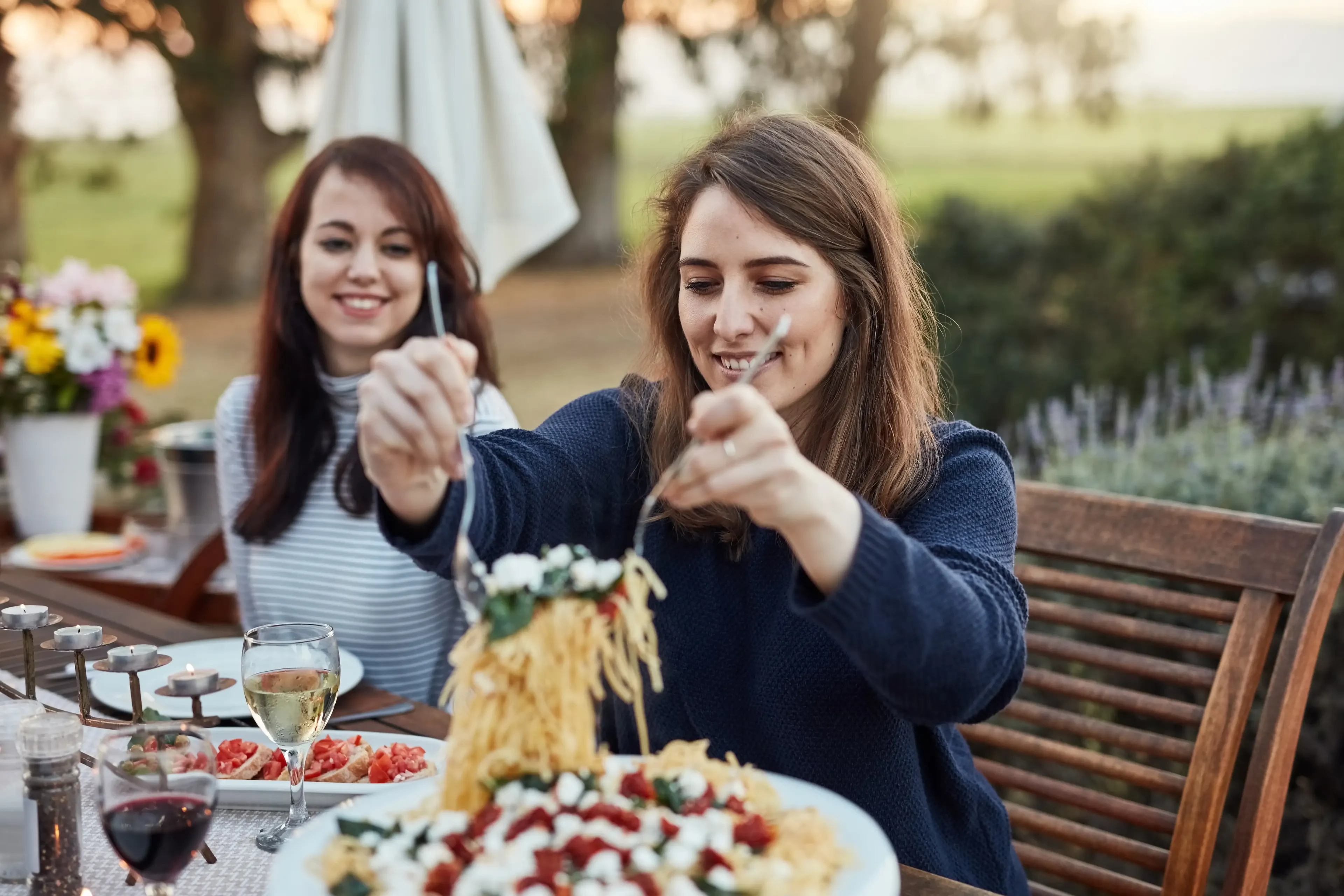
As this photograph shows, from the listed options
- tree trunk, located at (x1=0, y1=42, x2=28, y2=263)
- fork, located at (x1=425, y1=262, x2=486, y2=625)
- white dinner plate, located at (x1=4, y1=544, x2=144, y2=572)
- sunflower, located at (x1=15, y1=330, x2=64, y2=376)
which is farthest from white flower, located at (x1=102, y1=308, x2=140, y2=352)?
tree trunk, located at (x1=0, y1=42, x2=28, y2=263)

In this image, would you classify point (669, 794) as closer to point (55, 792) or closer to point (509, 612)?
point (509, 612)

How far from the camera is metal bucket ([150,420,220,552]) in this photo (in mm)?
3439

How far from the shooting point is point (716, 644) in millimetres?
1920

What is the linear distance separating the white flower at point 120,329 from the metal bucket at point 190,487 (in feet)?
0.87

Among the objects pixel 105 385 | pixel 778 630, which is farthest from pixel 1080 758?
pixel 105 385

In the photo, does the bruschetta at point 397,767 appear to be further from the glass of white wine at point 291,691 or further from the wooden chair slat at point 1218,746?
the wooden chair slat at point 1218,746

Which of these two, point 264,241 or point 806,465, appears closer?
point 806,465

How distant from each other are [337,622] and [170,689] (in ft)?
3.85

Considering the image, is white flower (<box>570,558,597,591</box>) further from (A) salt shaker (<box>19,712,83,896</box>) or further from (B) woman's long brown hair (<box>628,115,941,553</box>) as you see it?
(B) woman's long brown hair (<box>628,115,941,553</box>)

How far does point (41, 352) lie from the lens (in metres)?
3.36

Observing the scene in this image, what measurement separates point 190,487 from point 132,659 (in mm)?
2042

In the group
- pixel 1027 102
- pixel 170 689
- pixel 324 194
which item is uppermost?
pixel 1027 102

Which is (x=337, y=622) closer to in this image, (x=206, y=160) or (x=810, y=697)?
(x=810, y=697)

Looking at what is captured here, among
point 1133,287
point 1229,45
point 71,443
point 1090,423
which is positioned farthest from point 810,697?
point 1229,45
